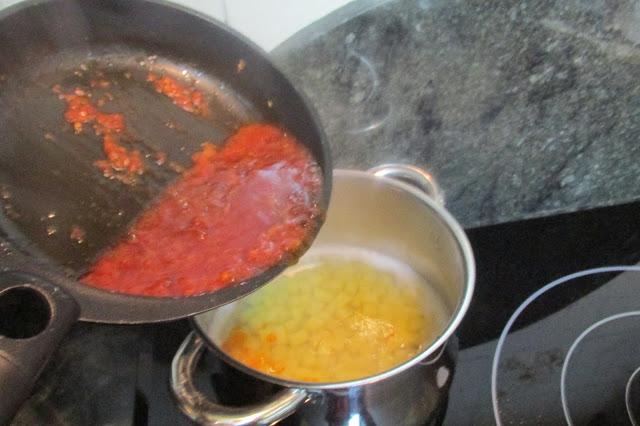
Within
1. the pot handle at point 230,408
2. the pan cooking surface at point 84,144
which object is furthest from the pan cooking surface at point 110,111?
the pot handle at point 230,408

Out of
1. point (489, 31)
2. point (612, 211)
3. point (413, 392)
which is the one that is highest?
point (489, 31)

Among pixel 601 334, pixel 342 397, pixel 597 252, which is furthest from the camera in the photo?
pixel 597 252

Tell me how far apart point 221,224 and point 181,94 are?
165 mm

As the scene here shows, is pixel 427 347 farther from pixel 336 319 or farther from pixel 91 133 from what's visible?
pixel 91 133

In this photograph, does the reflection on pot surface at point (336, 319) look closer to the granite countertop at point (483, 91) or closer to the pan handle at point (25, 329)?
the granite countertop at point (483, 91)

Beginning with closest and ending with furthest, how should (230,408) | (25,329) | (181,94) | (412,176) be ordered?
(25,329)
(230,408)
(181,94)
(412,176)

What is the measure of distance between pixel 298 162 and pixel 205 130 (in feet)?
0.34

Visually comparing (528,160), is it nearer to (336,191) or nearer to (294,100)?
(336,191)

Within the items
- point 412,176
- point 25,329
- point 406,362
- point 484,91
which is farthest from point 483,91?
point 25,329

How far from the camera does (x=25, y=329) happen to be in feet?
1.35

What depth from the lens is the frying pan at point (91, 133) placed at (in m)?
0.43

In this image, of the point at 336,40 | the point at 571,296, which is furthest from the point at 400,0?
the point at 571,296

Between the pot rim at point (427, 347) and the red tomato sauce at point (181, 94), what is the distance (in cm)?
19

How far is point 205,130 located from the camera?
2.09 feet
